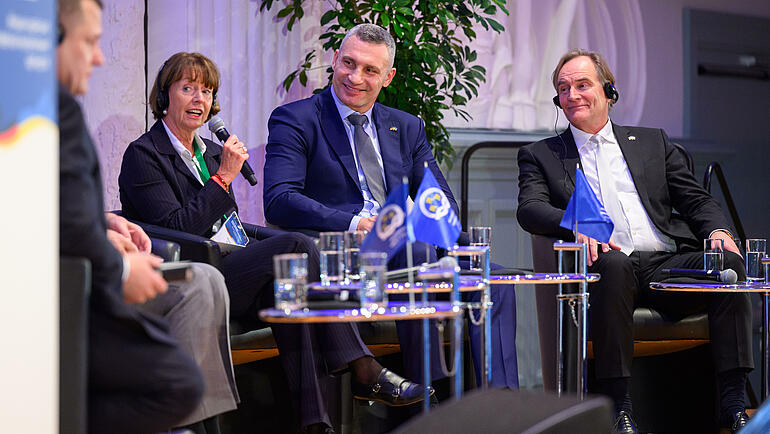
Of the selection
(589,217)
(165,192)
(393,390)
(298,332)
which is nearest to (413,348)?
(393,390)

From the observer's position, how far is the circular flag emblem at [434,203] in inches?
85.4

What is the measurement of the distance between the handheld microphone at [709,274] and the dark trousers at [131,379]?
6.03 feet

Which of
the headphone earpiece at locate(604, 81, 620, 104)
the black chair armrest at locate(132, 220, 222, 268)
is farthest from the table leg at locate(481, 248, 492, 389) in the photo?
the headphone earpiece at locate(604, 81, 620, 104)

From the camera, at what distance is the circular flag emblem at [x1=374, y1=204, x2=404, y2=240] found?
6.66 ft

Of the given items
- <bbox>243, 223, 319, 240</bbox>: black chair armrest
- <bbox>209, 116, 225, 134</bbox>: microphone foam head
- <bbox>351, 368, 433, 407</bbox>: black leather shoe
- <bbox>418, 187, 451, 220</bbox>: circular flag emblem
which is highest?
<bbox>209, 116, 225, 134</bbox>: microphone foam head

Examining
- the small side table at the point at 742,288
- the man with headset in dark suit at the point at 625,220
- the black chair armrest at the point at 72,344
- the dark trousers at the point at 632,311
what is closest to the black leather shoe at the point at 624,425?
the man with headset in dark suit at the point at 625,220

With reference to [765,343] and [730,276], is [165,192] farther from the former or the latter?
[765,343]

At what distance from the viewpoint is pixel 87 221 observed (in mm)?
1709

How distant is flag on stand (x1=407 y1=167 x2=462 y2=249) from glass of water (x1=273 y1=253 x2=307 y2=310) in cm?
33

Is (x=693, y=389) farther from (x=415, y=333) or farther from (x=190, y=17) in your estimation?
(x=190, y=17)

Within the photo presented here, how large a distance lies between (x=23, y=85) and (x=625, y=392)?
2.30 metres

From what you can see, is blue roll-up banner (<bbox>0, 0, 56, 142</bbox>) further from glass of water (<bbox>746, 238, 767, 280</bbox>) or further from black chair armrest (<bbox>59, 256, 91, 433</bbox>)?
glass of water (<bbox>746, 238, 767, 280</bbox>)

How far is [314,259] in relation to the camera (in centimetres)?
292

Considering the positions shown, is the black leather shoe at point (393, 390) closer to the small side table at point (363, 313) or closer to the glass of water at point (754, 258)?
the small side table at point (363, 313)
